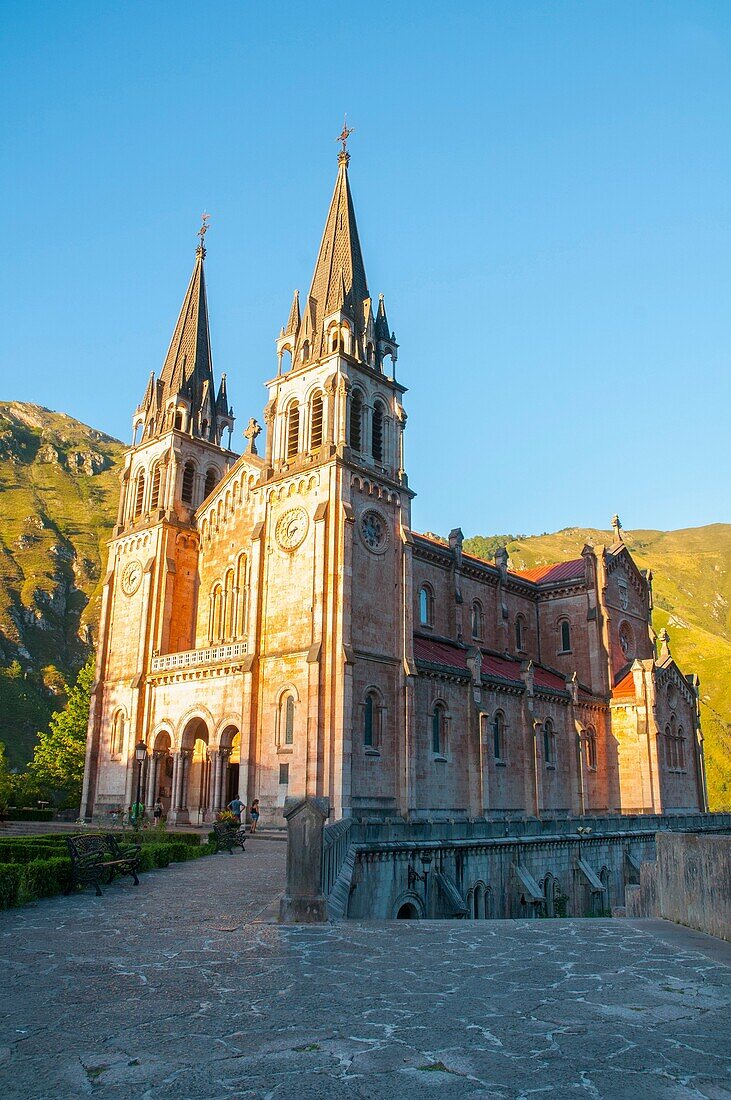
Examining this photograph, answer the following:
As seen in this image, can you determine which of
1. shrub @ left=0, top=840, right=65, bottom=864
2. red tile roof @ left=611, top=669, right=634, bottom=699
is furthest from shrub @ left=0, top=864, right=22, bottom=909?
red tile roof @ left=611, top=669, right=634, bottom=699

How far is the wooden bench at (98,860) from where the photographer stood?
16.0 metres

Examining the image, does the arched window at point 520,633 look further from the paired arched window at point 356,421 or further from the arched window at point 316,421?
the arched window at point 316,421

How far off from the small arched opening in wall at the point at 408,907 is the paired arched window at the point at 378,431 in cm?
2158

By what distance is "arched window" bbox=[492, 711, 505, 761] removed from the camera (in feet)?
135

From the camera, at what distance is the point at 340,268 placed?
42250 mm

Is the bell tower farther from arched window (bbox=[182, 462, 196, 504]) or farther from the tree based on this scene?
the tree

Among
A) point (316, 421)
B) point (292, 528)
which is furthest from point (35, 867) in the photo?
point (316, 421)

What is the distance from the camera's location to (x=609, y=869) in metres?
34.1

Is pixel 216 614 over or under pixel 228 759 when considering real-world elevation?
over

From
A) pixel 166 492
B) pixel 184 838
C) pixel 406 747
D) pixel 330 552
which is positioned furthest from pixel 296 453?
pixel 184 838

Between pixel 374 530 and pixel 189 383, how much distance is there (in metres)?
17.4

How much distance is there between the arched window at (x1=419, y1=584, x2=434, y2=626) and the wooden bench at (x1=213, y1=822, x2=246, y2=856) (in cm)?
1895

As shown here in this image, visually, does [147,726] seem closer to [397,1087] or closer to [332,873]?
[332,873]

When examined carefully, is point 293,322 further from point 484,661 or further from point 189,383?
point 484,661
